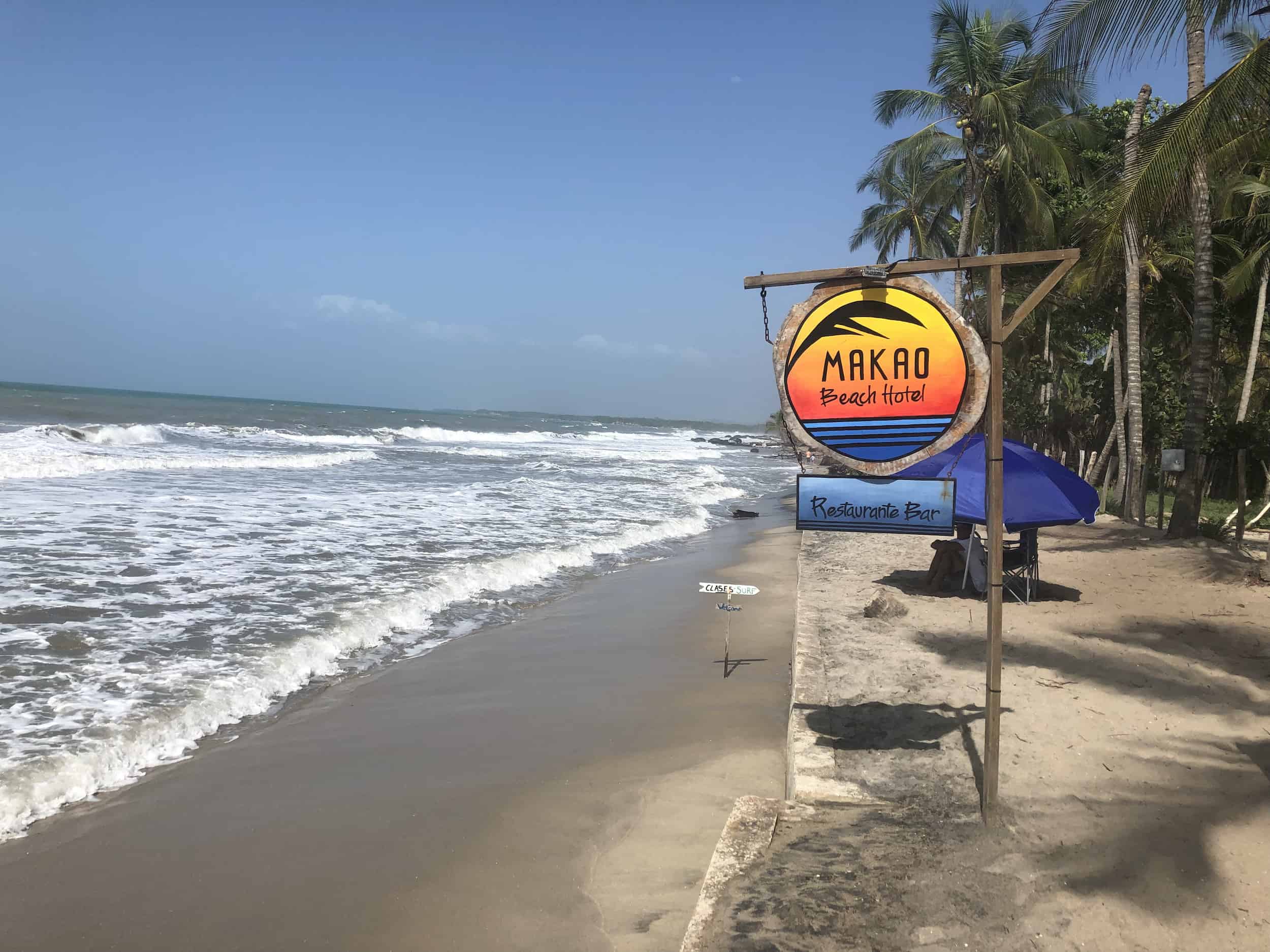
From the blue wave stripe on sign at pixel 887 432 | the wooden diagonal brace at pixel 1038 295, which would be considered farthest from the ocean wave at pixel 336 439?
the wooden diagonal brace at pixel 1038 295

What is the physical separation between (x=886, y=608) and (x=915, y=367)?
500cm

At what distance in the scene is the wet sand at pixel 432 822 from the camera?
12.1 feet

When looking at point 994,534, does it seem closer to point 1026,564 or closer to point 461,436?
point 1026,564

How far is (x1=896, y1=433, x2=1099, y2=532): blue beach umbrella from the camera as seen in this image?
7.94 m

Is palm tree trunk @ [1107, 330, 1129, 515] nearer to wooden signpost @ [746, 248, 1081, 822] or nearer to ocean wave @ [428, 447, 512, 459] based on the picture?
wooden signpost @ [746, 248, 1081, 822]

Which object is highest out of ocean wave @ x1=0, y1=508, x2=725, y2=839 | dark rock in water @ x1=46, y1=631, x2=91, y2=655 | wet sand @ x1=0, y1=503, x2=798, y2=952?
dark rock in water @ x1=46, y1=631, x2=91, y2=655

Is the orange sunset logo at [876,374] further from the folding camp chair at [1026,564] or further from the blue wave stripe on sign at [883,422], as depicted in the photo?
the folding camp chair at [1026,564]

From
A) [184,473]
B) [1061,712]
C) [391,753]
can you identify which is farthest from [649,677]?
[184,473]

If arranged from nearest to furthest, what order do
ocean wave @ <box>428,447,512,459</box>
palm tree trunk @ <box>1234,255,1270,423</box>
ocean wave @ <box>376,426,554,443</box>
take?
palm tree trunk @ <box>1234,255,1270,423</box>
ocean wave @ <box>428,447,512,459</box>
ocean wave @ <box>376,426,554,443</box>

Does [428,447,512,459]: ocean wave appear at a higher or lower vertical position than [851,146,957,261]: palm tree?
lower

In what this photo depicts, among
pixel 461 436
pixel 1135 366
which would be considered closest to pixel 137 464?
pixel 1135 366

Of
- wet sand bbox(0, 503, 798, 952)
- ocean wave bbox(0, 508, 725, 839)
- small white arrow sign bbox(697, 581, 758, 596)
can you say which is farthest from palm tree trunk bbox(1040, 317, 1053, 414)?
wet sand bbox(0, 503, 798, 952)

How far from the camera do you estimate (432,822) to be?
463cm

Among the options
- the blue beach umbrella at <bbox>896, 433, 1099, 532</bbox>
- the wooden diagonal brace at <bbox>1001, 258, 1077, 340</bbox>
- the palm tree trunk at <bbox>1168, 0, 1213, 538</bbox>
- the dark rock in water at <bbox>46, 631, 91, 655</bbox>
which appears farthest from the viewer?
the palm tree trunk at <bbox>1168, 0, 1213, 538</bbox>
